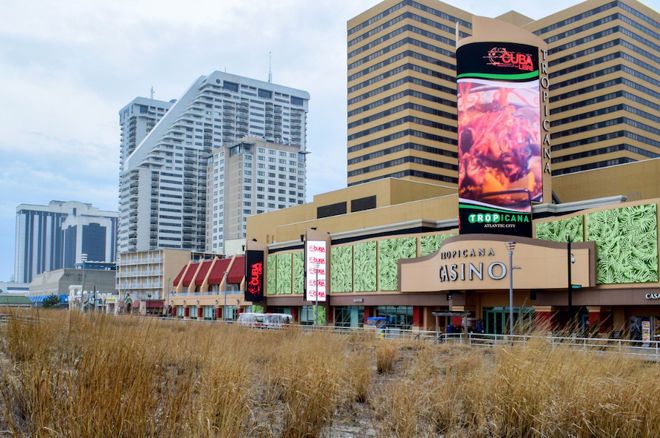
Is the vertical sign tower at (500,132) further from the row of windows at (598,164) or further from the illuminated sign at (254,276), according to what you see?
the row of windows at (598,164)

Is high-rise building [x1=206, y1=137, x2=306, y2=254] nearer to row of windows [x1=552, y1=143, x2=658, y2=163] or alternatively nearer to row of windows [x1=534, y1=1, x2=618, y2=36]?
row of windows [x1=534, y1=1, x2=618, y2=36]

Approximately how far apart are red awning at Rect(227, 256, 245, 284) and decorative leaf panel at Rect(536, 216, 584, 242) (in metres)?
50.0

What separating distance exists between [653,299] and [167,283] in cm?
9641

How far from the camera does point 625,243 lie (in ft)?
142

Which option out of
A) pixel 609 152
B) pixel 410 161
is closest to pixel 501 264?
pixel 410 161

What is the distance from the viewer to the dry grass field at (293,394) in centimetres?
693

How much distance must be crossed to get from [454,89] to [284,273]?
Result: 5650 cm

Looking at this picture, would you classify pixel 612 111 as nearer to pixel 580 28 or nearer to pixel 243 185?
pixel 580 28

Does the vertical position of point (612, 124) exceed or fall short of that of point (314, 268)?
it exceeds it

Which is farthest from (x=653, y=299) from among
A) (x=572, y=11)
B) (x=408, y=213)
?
(x=572, y=11)

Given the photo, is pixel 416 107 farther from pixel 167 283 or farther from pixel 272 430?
pixel 272 430

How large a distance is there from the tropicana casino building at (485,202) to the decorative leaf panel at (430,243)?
143 mm

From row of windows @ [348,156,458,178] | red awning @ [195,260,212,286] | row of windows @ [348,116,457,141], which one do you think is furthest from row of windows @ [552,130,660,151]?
red awning @ [195,260,212,286]

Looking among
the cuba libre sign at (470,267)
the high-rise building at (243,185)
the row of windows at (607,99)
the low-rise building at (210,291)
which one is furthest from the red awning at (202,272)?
the high-rise building at (243,185)
